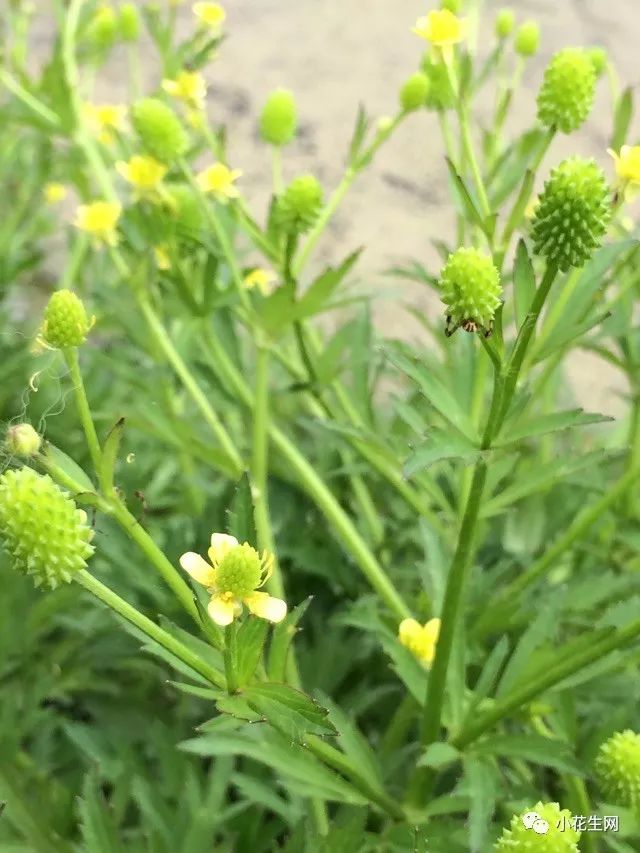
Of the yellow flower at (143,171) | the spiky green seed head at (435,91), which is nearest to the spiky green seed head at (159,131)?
the yellow flower at (143,171)

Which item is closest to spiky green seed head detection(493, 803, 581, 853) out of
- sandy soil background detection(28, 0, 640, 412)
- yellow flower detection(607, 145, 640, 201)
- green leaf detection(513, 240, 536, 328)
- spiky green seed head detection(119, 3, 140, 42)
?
green leaf detection(513, 240, 536, 328)

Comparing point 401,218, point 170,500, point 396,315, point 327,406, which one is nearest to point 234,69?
point 401,218

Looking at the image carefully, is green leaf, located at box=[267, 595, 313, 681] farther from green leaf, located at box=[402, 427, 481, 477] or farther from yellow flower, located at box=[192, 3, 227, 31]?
yellow flower, located at box=[192, 3, 227, 31]

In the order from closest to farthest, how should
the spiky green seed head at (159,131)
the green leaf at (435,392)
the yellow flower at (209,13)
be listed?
the green leaf at (435,392)
the spiky green seed head at (159,131)
the yellow flower at (209,13)

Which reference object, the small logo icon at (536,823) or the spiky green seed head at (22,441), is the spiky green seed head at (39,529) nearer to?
the spiky green seed head at (22,441)

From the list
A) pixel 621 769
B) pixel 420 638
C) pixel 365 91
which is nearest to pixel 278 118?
pixel 420 638

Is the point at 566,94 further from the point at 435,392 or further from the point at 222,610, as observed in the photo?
the point at 222,610
